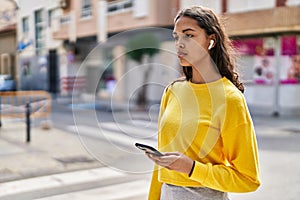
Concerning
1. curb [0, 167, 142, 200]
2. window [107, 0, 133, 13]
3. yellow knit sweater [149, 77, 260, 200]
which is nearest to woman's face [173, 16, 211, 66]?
yellow knit sweater [149, 77, 260, 200]

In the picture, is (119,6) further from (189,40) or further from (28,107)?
(189,40)

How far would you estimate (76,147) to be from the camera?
237 inches

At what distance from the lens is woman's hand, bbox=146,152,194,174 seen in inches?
39.6

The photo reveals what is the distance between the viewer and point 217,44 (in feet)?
3.77

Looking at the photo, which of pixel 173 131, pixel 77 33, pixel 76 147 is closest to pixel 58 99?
pixel 77 33

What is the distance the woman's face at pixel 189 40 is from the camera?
109 cm

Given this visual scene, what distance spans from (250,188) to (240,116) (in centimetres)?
21

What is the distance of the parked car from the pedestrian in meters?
2.56

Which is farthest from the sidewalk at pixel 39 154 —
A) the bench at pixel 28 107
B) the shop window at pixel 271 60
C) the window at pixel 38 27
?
the shop window at pixel 271 60

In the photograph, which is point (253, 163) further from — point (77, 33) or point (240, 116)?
point (77, 33)

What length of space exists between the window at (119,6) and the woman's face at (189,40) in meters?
9.58

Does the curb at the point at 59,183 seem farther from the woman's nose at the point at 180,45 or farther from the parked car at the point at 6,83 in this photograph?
the woman's nose at the point at 180,45

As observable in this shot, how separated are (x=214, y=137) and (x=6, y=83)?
10.6 ft

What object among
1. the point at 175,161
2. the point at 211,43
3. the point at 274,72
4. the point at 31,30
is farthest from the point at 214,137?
the point at 274,72
